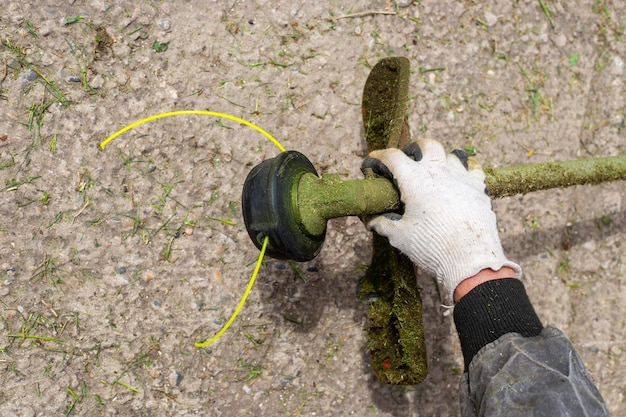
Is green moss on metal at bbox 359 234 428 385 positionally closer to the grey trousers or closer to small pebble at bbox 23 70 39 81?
the grey trousers

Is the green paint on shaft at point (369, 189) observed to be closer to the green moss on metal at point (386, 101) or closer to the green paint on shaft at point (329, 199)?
the green paint on shaft at point (329, 199)

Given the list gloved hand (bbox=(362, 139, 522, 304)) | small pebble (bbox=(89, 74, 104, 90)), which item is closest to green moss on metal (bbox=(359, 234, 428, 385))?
gloved hand (bbox=(362, 139, 522, 304))

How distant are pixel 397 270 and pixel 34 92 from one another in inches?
77.1

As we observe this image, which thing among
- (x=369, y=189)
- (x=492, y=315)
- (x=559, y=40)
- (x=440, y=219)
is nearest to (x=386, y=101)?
(x=369, y=189)

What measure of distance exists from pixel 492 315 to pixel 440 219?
1.39ft

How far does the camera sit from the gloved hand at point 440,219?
2174 mm

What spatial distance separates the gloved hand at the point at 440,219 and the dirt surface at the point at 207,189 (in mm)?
732

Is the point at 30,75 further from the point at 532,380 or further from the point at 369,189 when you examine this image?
the point at 532,380

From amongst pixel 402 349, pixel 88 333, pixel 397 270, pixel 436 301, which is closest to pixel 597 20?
pixel 436 301

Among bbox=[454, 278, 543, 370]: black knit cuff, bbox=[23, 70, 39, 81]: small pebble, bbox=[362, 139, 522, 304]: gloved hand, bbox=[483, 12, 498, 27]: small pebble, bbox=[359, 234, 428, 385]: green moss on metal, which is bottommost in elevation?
bbox=[359, 234, 428, 385]: green moss on metal

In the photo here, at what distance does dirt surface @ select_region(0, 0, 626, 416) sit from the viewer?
263 centimetres

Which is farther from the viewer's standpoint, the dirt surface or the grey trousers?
the dirt surface

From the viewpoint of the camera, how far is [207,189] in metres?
2.81

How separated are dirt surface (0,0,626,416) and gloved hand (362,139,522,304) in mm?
732
